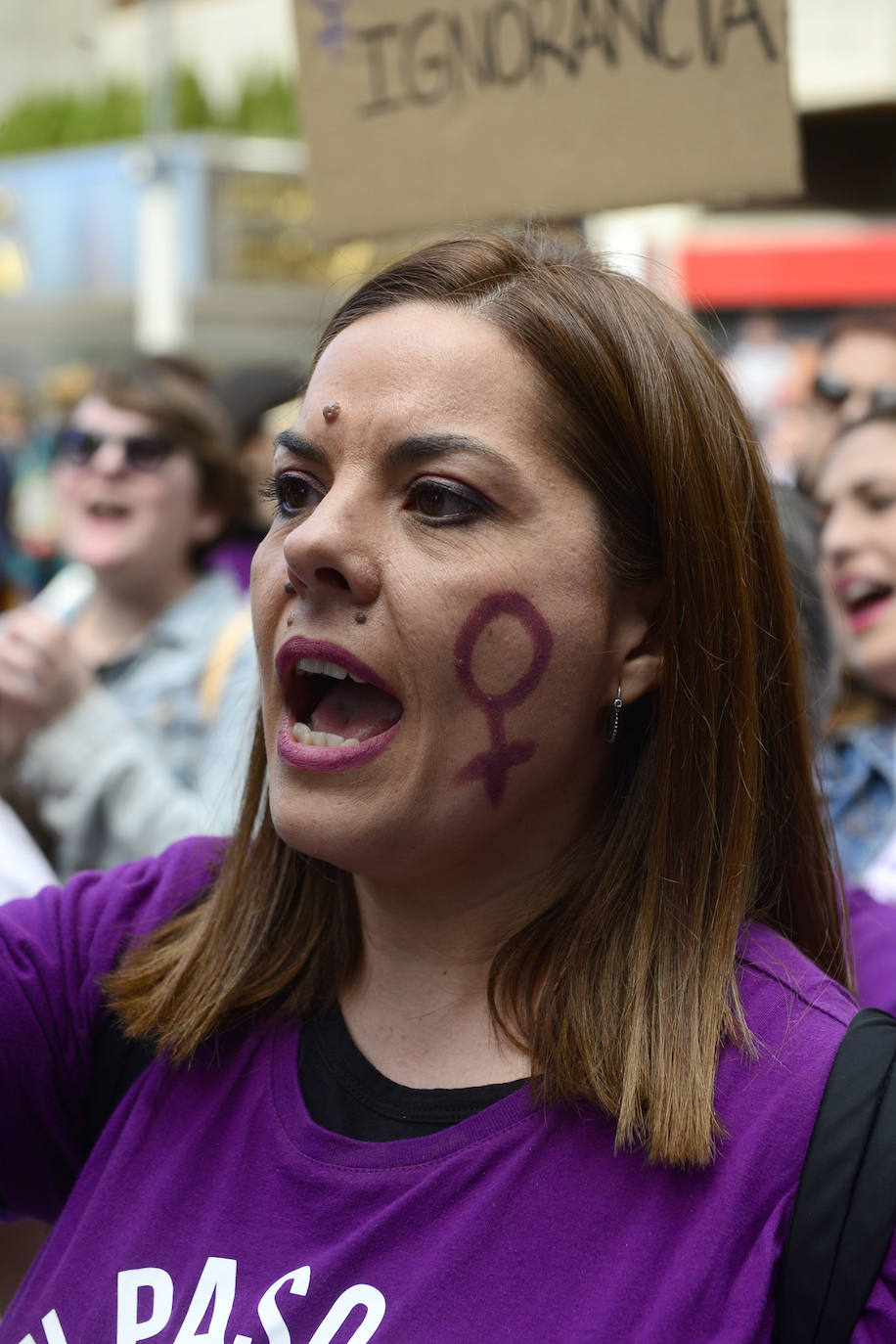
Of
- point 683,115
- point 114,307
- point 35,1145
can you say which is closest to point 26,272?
point 114,307

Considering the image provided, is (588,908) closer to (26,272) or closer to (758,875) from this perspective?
(758,875)

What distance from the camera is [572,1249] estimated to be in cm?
139

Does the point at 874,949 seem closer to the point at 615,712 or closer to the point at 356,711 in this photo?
the point at 615,712

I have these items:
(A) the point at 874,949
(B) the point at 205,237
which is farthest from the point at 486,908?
(B) the point at 205,237

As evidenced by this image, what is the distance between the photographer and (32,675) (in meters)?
2.92

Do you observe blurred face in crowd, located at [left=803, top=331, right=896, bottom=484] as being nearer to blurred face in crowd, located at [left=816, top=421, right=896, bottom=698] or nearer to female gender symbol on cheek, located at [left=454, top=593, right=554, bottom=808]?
blurred face in crowd, located at [left=816, top=421, right=896, bottom=698]

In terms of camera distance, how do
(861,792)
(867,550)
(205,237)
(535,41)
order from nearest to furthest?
(535,41), (861,792), (867,550), (205,237)

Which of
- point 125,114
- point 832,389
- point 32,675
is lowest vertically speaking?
point 32,675

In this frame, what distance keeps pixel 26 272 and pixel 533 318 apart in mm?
8042

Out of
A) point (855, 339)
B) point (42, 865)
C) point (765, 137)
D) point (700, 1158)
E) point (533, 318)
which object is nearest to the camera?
point (700, 1158)

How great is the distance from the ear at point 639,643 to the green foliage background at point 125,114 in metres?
8.09

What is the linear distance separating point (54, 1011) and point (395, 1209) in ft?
1.69

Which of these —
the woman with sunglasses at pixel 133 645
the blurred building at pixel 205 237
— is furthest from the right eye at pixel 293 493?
the blurred building at pixel 205 237

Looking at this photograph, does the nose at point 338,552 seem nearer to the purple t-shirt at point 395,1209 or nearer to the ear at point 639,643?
the ear at point 639,643
